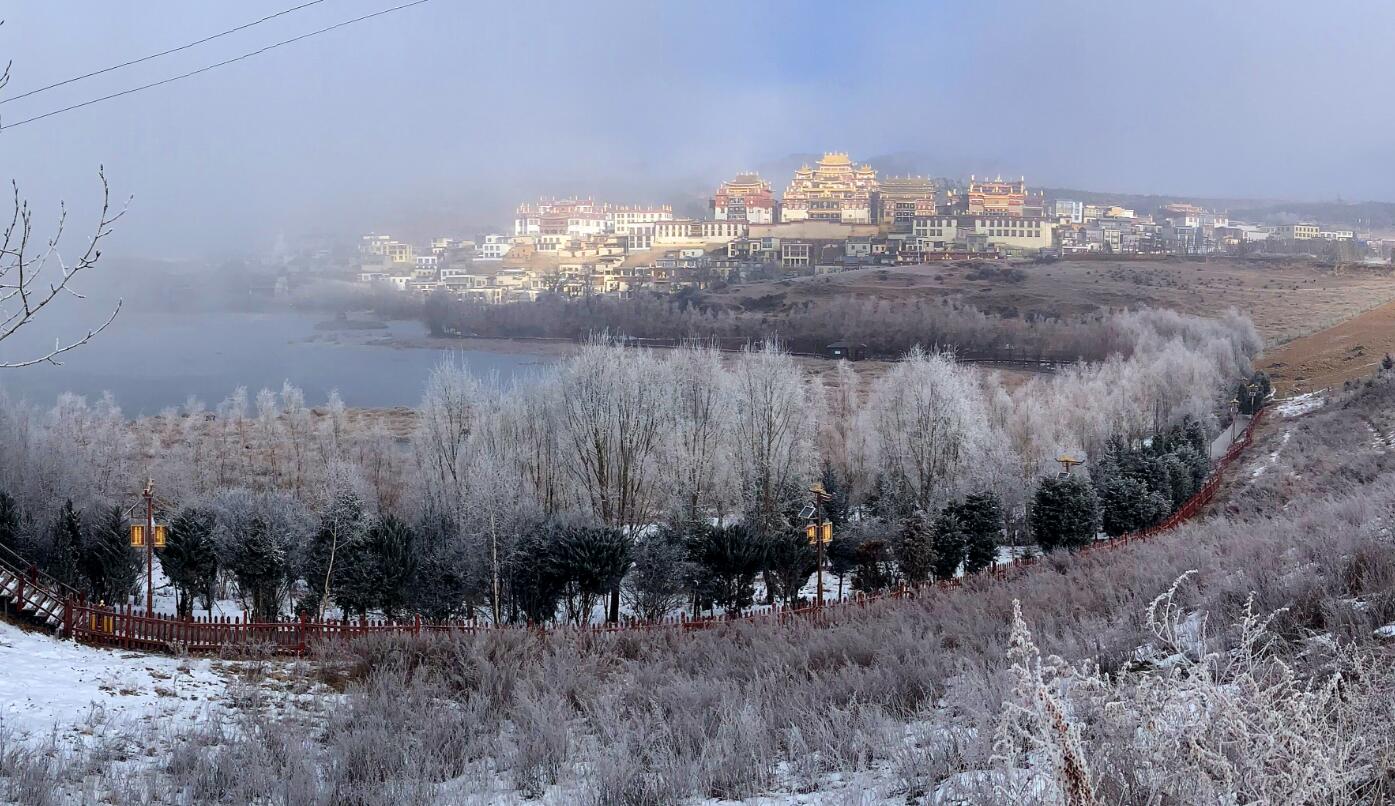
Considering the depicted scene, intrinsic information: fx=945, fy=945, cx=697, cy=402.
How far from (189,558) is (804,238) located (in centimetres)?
6078

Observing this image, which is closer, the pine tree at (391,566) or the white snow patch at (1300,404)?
the pine tree at (391,566)

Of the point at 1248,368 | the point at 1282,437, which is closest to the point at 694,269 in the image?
the point at 1248,368

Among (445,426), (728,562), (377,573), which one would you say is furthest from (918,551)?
(445,426)

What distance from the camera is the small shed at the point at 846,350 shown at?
128 feet

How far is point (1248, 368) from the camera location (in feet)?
99.6

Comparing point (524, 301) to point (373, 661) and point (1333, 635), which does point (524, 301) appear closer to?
point (373, 661)

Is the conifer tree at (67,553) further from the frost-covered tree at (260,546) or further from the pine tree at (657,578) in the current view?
the pine tree at (657,578)

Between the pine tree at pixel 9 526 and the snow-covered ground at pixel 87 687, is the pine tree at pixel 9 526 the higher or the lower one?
the lower one

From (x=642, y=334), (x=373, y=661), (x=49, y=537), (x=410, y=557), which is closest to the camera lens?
(x=373, y=661)

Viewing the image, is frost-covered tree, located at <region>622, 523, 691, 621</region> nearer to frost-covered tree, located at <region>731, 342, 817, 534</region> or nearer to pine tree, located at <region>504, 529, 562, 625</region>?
pine tree, located at <region>504, 529, 562, 625</region>

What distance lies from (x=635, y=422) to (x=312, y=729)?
42.9 feet

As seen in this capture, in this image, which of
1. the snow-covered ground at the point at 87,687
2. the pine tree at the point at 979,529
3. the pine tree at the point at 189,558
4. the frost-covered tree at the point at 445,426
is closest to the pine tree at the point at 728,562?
the pine tree at the point at 979,529

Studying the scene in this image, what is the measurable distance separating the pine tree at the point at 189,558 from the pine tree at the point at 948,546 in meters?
9.82

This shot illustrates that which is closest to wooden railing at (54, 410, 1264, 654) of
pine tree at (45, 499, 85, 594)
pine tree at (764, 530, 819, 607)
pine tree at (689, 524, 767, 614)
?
pine tree at (689, 524, 767, 614)
